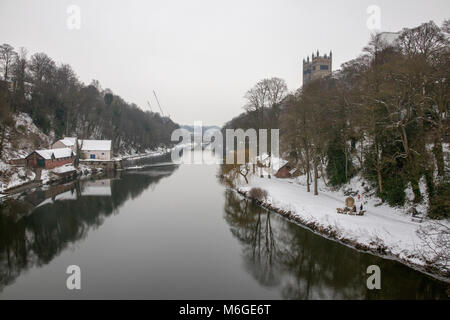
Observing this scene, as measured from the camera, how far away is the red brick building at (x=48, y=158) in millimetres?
29656

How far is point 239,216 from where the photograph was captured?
56.8ft

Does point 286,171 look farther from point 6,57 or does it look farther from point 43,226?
point 6,57

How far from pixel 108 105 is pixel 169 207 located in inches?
2026

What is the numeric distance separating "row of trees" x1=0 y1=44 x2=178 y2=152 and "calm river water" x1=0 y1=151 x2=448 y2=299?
1545cm

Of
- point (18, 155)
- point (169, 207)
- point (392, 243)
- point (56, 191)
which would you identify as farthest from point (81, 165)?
point (392, 243)

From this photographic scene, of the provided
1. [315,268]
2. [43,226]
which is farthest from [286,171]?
[43,226]

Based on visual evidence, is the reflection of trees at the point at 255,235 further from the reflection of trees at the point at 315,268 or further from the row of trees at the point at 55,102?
the row of trees at the point at 55,102

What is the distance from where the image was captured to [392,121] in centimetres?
1404

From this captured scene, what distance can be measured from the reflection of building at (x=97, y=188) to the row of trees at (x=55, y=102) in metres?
8.78

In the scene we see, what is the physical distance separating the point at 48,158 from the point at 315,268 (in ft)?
103

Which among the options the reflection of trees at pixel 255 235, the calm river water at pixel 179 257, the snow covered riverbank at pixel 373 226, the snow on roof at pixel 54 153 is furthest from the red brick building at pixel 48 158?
the snow covered riverbank at pixel 373 226

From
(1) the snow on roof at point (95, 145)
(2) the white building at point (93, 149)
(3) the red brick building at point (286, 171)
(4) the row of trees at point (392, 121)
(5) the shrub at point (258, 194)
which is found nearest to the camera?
(4) the row of trees at point (392, 121)

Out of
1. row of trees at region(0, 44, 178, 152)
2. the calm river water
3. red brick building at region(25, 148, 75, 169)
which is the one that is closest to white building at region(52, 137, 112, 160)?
row of trees at region(0, 44, 178, 152)

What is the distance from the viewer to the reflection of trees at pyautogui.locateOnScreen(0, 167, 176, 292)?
10970mm
